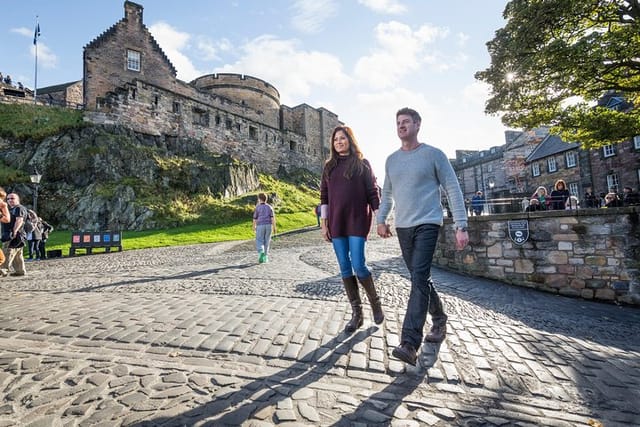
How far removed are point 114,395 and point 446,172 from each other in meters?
2.97

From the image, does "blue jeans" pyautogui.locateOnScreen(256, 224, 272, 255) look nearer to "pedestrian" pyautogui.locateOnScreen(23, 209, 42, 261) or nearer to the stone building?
"pedestrian" pyautogui.locateOnScreen(23, 209, 42, 261)

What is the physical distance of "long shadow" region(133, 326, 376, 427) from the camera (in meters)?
1.79

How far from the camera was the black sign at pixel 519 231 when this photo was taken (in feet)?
21.8

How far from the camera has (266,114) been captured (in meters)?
37.4

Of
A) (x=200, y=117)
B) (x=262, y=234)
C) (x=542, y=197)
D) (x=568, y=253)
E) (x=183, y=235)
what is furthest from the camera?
(x=200, y=117)

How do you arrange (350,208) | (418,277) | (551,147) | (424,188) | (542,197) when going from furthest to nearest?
1. (551,147)
2. (542,197)
3. (350,208)
4. (424,188)
5. (418,277)

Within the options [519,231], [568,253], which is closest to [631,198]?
[568,253]

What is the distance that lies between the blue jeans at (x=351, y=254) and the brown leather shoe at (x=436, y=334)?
0.79m

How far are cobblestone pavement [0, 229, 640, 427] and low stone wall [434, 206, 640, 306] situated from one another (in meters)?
1.50

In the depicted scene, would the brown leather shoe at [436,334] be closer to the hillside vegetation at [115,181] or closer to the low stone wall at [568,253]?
the low stone wall at [568,253]

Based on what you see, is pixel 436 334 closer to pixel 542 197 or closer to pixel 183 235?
pixel 542 197

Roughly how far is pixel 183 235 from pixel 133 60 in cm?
1895

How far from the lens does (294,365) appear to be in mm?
2504

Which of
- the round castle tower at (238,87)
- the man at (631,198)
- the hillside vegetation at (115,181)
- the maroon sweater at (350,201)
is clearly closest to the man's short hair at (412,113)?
the maroon sweater at (350,201)
